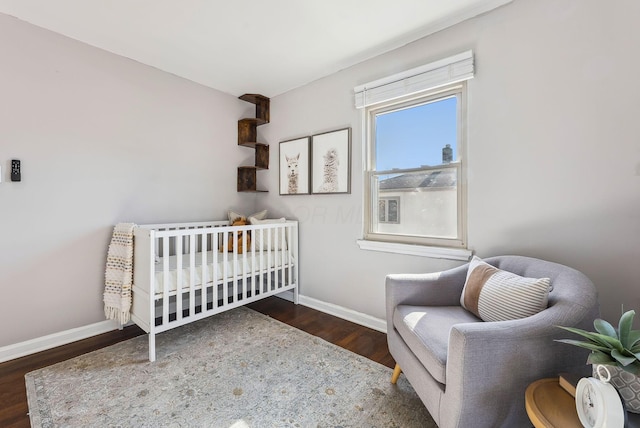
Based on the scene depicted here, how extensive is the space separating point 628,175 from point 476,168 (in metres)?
0.70

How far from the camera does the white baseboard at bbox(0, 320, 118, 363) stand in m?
1.83

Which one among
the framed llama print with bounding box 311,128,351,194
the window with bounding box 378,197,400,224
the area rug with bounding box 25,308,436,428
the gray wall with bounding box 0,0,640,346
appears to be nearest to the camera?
the area rug with bounding box 25,308,436,428

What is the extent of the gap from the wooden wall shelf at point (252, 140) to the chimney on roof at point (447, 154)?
6.41ft

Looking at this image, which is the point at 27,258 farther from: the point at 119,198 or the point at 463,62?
the point at 463,62

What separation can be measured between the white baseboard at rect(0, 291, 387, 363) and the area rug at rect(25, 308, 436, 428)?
348 millimetres

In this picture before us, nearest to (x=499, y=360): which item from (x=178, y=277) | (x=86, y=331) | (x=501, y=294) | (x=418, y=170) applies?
(x=501, y=294)

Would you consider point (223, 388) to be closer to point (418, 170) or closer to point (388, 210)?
point (388, 210)

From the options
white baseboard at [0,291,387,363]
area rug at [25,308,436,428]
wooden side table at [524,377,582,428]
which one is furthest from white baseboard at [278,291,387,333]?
wooden side table at [524,377,582,428]

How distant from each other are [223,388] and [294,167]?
6.70 ft

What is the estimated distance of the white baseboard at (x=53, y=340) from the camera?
1827mm

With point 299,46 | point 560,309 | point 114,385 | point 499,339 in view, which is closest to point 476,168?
point 560,309

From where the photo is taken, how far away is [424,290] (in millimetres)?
1565

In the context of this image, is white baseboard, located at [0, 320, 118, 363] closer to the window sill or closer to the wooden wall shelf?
the wooden wall shelf

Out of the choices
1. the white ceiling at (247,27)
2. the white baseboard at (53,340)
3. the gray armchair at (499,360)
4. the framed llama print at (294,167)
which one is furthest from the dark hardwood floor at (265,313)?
the white ceiling at (247,27)
